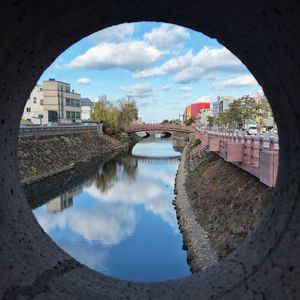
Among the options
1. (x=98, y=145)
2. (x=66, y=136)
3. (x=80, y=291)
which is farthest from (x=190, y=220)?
(x=98, y=145)

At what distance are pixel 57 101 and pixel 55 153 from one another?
3958 centimetres

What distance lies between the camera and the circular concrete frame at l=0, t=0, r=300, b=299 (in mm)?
2861

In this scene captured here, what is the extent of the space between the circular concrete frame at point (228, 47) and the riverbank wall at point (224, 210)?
7.76m

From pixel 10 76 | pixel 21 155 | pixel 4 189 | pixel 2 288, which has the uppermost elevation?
pixel 10 76

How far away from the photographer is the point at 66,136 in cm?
4625

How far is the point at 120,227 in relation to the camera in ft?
61.7

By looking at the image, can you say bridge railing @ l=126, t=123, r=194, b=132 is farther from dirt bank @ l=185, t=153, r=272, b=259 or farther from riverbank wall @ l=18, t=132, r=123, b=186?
dirt bank @ l=185, t=153, r=272, b=259

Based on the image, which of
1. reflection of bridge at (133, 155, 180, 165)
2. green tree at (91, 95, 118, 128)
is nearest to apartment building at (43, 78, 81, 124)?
green tree at (91, 95, 118, 128)

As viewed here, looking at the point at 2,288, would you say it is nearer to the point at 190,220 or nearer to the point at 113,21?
the point at 113,21

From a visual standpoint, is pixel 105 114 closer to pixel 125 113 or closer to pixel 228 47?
pixel 125 113

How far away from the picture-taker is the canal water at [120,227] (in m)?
13.6

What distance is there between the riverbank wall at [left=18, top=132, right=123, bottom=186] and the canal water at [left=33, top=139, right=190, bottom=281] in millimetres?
3747

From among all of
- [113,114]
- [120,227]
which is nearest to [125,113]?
[113,114]

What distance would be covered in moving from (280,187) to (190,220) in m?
13.6
